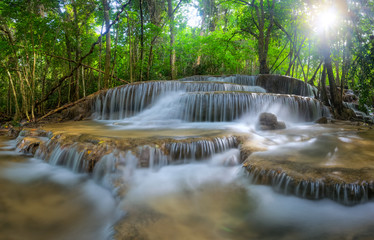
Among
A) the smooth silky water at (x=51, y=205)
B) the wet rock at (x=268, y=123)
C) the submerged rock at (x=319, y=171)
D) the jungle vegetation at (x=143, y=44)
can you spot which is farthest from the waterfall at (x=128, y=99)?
the submerged rock at (x=319, y=171)

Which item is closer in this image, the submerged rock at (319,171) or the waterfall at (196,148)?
the submerged rock at (319,171)

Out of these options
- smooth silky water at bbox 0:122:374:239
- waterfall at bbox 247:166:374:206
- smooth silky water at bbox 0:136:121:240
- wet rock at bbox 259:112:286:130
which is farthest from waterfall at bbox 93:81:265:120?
waterfall at bbox 247:166:374:206

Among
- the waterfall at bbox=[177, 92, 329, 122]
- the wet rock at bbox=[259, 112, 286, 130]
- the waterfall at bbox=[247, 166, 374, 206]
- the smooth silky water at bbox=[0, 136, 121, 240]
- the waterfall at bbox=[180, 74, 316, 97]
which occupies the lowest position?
the smooth silky water at bbox=[0, 136, 121, 240]

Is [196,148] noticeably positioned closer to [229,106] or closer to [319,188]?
[319,188]

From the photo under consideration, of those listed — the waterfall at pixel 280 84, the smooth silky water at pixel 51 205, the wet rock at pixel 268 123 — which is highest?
the waterfall at pixel 280 84

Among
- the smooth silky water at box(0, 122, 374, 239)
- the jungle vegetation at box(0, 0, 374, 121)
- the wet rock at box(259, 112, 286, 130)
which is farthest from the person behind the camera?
the jungle vegetation at box(0, 0, 374, 121)

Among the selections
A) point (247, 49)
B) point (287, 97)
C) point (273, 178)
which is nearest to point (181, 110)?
point (287, 97)

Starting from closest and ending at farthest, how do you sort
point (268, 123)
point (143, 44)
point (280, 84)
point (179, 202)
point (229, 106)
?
point (179, 202) → point (268, 123) → point (229, 106) → point (280, 84) → point (143, 44)

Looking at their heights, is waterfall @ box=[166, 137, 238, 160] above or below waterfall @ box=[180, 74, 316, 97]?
below

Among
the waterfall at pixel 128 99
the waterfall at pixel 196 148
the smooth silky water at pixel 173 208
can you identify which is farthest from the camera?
the waterfall at pixel 128 99

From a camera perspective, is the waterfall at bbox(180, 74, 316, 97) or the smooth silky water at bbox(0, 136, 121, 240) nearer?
the smooth silky water at bbox(0, 136, 121, 240)

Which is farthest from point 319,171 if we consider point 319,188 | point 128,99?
point 128,99

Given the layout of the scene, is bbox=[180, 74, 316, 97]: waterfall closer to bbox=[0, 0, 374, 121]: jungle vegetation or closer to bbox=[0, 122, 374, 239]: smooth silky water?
bbox=[0, 0, 374, 121]: jungle vegetation

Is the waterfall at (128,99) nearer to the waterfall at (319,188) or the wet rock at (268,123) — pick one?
the wet rock at (268,123)
